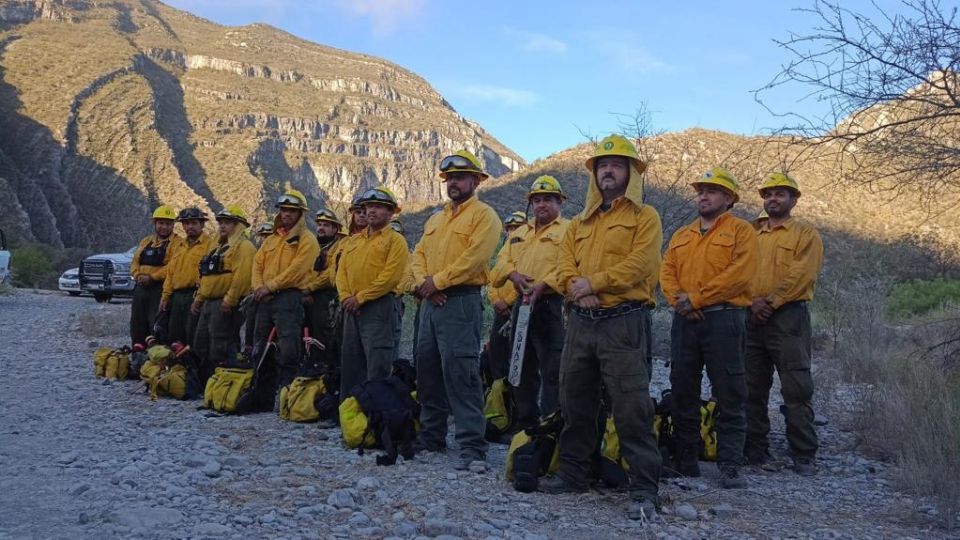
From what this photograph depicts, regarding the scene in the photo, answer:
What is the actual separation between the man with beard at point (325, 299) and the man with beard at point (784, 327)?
4.36m

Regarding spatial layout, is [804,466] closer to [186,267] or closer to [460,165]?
[460,165]

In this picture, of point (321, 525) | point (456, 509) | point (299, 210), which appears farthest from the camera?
point (299, 210)

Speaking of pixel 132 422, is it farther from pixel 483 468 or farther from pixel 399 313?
pixel 483 468

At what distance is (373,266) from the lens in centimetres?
697

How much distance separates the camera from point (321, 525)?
4418 mm

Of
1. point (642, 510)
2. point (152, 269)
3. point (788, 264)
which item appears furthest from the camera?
point (152, 269)

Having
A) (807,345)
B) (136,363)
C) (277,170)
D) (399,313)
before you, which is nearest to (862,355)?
(807,345)

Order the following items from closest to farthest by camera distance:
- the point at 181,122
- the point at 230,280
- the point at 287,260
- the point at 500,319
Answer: the point at 500,319
the point at 287,260
the point at 230,280
the point at 181,122

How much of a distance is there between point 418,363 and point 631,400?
2.04 meters

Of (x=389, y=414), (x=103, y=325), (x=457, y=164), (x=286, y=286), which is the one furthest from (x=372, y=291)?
(x=103, y=325)

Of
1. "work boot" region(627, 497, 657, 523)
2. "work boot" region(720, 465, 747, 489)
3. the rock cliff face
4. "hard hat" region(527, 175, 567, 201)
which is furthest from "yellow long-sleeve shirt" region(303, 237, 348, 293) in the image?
the rock cliff face

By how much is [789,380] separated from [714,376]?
0.92 m

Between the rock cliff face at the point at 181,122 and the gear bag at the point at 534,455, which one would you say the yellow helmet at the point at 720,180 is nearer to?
the gear bag at the point at 534,455

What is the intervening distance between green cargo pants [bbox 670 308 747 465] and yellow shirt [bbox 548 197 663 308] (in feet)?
2.92
